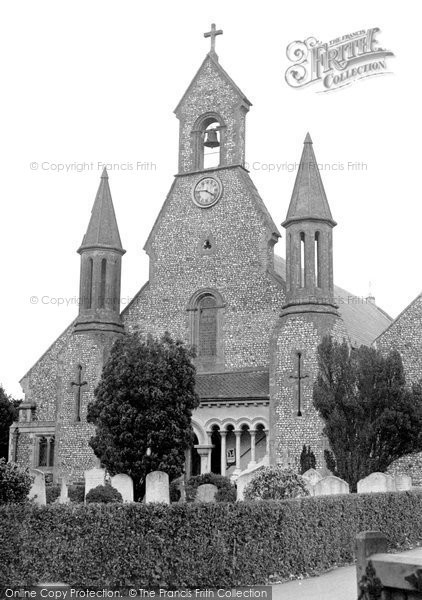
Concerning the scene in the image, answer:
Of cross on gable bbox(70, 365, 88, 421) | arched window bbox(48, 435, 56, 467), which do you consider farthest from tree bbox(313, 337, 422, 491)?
arched window bbox(48, 435, 56, 467)

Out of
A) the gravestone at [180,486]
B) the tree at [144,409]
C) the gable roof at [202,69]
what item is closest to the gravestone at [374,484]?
the gravestone at [180,486]

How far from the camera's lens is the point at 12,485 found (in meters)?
15.5

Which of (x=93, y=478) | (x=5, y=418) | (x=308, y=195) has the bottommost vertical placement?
(x=93, y=478)

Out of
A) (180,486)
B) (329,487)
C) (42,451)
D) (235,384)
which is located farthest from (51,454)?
(329,487)

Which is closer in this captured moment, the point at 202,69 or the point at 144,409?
the point at 144,409

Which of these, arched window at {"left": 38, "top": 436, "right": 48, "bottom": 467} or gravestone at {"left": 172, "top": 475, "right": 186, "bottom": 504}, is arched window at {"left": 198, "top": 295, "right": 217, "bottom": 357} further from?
arched window at {"left": 38, "top": 436, "right": 48, "bottom": 467}

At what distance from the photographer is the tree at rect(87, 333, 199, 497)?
28.8 m

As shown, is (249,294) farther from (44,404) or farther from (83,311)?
(44,404)

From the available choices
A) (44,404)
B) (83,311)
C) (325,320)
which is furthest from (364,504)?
(44,404)

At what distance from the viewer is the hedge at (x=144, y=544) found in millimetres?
12945

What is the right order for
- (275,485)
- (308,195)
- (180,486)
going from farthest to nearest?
(308,195) < (180,486) < (275,485)

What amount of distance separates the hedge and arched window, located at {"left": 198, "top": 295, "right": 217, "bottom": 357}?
21.2 meters

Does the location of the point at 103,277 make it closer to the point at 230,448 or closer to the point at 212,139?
the point at 212,139

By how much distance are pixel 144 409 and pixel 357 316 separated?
21.3 metres
